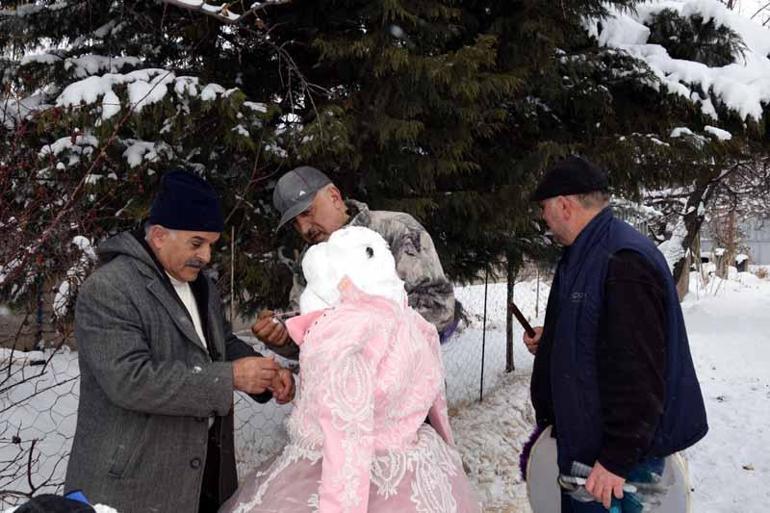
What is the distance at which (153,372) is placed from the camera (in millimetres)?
1809

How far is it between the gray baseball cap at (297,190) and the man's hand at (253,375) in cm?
68

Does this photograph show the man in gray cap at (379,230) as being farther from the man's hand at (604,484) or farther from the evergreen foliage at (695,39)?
the evergreen foliage at (695,39)

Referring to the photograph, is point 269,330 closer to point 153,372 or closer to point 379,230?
point 153,372

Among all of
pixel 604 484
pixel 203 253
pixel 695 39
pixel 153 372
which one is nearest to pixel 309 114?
pixel 203 253

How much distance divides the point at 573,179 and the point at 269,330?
123cm

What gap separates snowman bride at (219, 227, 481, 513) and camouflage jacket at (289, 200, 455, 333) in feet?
1.98

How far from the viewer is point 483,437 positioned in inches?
227

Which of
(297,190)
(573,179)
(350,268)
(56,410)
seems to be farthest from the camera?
(56,410)

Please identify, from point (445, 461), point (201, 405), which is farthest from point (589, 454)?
point (201, 405)

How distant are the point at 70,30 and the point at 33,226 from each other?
147cm

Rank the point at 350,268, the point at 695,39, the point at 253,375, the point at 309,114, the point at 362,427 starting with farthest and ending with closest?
the point at 695,39
the point at 309,114
the point at 253,375
the point at 350,268
the point at 362,427

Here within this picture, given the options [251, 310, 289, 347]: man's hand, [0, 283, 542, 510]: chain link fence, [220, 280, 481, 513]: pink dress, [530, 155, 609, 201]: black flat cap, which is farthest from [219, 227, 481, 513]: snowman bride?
[0, 283, 542, 510]: chain link fence

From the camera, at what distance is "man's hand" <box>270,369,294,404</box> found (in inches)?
78.1

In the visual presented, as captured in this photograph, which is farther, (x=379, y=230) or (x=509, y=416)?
(x=509, y=416)
